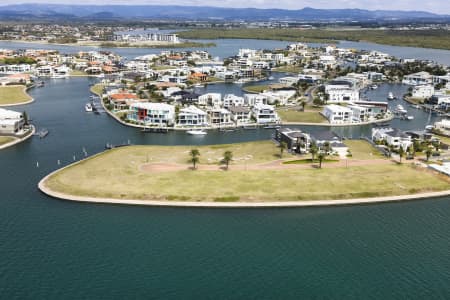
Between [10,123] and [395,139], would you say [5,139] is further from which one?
[395,139]

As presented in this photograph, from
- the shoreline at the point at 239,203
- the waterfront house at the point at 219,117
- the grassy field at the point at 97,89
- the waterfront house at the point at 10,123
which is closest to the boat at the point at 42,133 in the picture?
the waterfront house at the point at 10,123

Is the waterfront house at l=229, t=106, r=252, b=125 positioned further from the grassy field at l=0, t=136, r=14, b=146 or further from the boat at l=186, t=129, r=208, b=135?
the grassy field at l=0, t=136, r=14, b=146

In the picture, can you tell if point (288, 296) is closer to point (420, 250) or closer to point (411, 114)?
point (420, 250)

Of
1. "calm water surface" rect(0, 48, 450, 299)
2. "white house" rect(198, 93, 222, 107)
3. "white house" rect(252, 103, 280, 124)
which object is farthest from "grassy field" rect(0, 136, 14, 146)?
"white house" rect(252, 103, 280, 124)

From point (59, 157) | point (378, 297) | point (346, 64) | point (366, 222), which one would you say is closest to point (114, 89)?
point (59, 157)

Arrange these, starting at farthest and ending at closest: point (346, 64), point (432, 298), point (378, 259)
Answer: point (346, 64) → point (378, 259) → point (432, 298)

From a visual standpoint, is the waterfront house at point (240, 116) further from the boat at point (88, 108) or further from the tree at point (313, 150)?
the boat at point (88, 108)
